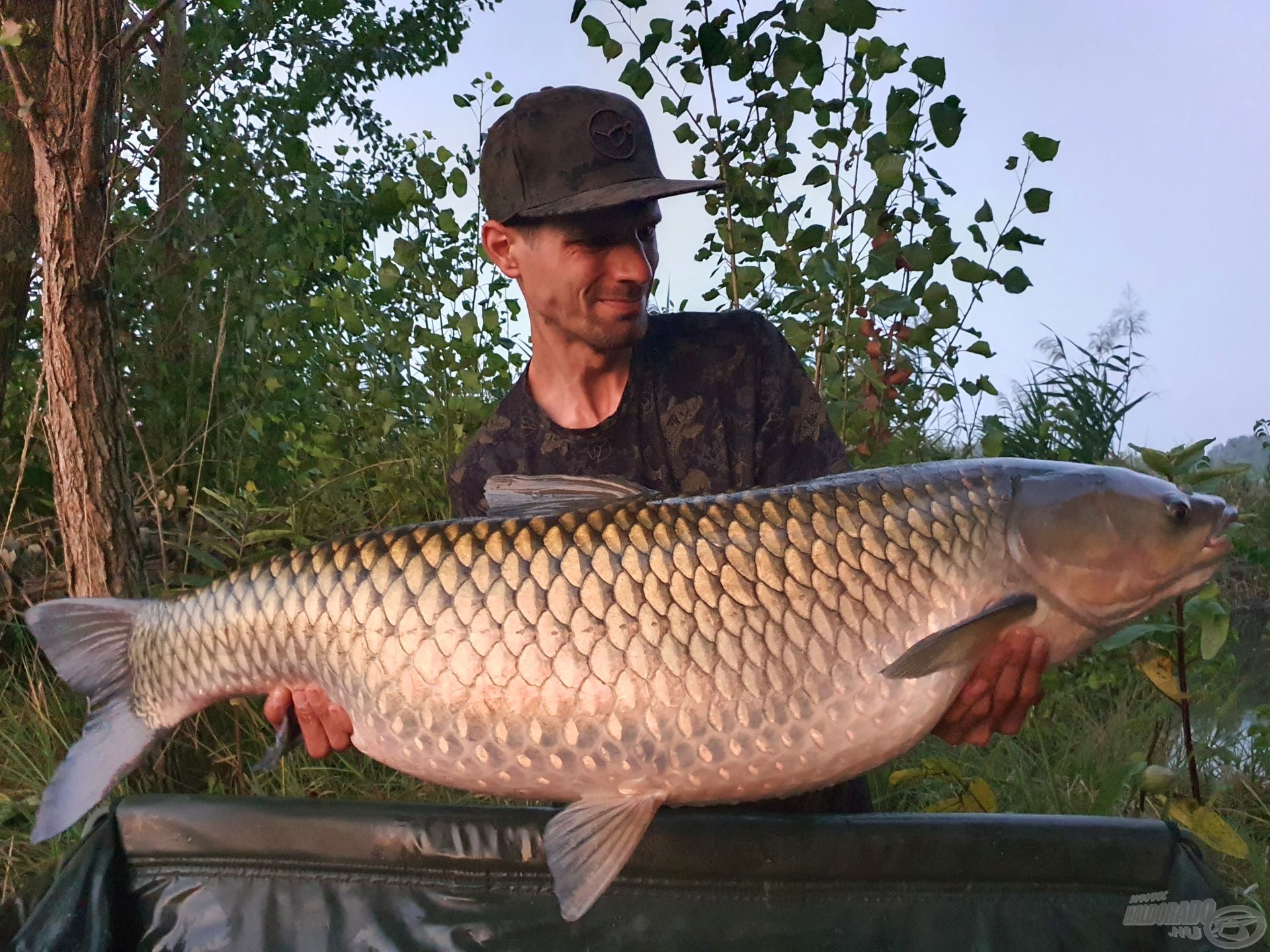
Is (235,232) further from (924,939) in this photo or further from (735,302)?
(924,939)

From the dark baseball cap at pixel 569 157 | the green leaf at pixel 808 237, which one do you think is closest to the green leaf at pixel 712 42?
the green leaf at pixel 808 237

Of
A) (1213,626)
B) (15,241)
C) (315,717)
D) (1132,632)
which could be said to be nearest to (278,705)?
(315,717)

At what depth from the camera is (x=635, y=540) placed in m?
0.98

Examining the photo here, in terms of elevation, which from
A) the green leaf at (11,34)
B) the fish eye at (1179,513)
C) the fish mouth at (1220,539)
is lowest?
the fish mouth at (1220,539)

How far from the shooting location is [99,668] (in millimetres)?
1147

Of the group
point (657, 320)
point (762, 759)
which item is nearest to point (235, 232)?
point (657, 320)

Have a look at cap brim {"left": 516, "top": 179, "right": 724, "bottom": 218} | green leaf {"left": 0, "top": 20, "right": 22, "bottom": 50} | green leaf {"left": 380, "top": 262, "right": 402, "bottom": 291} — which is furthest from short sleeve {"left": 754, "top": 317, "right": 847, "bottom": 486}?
green leaf {"left": 0, "top": 20, "right": 22, "bottom": 50}

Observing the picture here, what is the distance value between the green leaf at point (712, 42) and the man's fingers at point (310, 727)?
1414 millimetres

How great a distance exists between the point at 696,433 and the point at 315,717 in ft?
2.20

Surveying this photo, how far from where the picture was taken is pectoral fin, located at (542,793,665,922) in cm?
96

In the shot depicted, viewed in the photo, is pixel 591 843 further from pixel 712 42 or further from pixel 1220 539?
pixel 712 42

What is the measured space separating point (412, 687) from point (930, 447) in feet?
6.49

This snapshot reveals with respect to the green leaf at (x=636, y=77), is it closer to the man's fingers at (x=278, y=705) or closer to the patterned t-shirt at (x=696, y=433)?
the patterned t-shirt at (x=696, y=433)

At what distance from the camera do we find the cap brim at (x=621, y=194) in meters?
1.31
